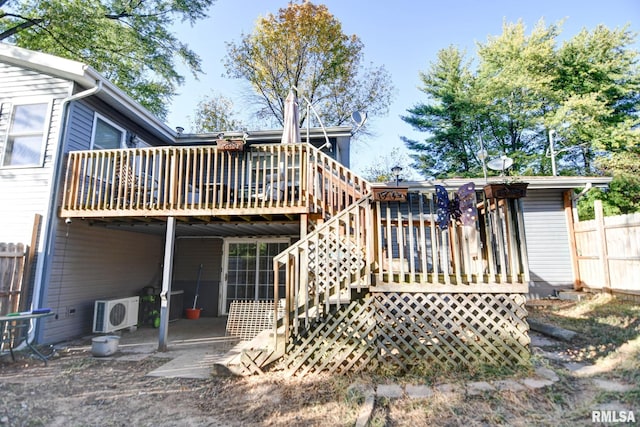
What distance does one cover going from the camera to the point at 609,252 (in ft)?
24.6

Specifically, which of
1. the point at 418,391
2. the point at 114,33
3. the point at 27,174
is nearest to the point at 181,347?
the point at 418,391

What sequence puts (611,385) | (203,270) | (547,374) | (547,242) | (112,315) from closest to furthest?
(611,385) → (547,374) → (112,315) → (547,242) → (203,270)

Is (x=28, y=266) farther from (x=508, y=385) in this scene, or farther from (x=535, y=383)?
(x=535, y=383)

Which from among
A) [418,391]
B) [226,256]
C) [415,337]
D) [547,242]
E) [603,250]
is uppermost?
[547,242]

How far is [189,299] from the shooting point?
9.04m

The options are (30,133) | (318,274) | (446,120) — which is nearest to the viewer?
(318,274)

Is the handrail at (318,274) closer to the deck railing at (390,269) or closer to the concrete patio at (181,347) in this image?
the deck railing at (390,269)

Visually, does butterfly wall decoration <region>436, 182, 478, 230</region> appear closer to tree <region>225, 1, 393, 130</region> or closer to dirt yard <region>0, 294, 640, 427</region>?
dirt yard <region>0, 294, 640, 427</region>

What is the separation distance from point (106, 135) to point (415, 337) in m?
7.32

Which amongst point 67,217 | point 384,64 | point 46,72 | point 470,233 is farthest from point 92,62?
point 470,233

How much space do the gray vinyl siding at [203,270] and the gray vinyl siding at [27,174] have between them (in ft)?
12.6

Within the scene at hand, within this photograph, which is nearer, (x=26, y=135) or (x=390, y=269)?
(x=390, y=269)

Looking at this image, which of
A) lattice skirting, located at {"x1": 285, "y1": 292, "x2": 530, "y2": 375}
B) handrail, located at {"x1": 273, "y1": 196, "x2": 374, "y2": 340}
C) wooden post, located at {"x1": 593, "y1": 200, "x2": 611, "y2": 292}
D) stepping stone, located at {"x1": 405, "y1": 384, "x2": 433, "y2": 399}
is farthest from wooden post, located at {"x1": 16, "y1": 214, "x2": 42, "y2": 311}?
wooden post, located at {"x1": 593, "y1": 200, "x2": 611, "y2": 292}

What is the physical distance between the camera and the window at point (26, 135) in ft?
20.0
